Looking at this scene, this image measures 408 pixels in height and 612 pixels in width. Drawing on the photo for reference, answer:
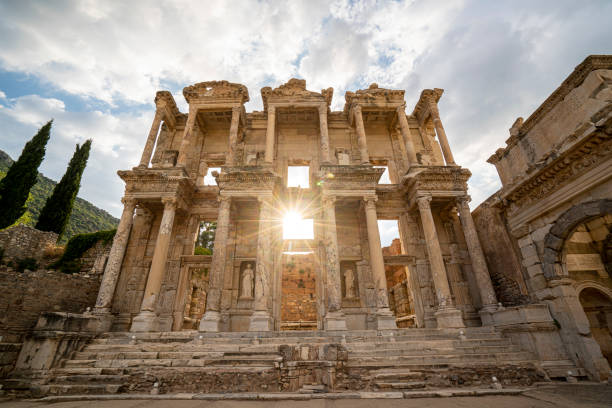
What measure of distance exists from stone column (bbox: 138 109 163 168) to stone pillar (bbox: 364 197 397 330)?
11.4 meters

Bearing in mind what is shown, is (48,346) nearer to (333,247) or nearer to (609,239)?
(333,247)

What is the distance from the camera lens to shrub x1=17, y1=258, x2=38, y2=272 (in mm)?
16692

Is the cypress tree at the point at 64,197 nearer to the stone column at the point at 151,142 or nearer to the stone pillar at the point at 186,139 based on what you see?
the stone column at the point at 151,142

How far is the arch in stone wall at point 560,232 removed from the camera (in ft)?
24.3

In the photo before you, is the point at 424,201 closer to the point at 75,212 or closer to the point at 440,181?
the point at 440,181

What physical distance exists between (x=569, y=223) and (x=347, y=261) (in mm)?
8486

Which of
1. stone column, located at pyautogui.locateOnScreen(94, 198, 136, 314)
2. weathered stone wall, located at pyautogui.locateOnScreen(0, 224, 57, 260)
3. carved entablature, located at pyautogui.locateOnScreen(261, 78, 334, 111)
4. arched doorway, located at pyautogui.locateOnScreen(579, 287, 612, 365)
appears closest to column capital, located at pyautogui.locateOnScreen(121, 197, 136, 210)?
stone column, located at pyautogui.locateOnScreen(94, 198, 136, 314)

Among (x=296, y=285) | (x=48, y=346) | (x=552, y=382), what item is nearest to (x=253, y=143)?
(x=296, y=285)

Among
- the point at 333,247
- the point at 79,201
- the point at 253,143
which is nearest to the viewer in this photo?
the point at 333,247

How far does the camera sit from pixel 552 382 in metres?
6.95

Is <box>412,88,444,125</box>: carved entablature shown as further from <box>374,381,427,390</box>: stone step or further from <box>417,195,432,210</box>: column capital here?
<box>374,381,427,390</box>: stone step

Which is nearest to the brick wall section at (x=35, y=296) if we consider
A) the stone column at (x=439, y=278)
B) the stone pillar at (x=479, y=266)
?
the stone column at (x=439, y=278)

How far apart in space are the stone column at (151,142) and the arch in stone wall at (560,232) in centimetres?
1692

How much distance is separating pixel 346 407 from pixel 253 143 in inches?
562
